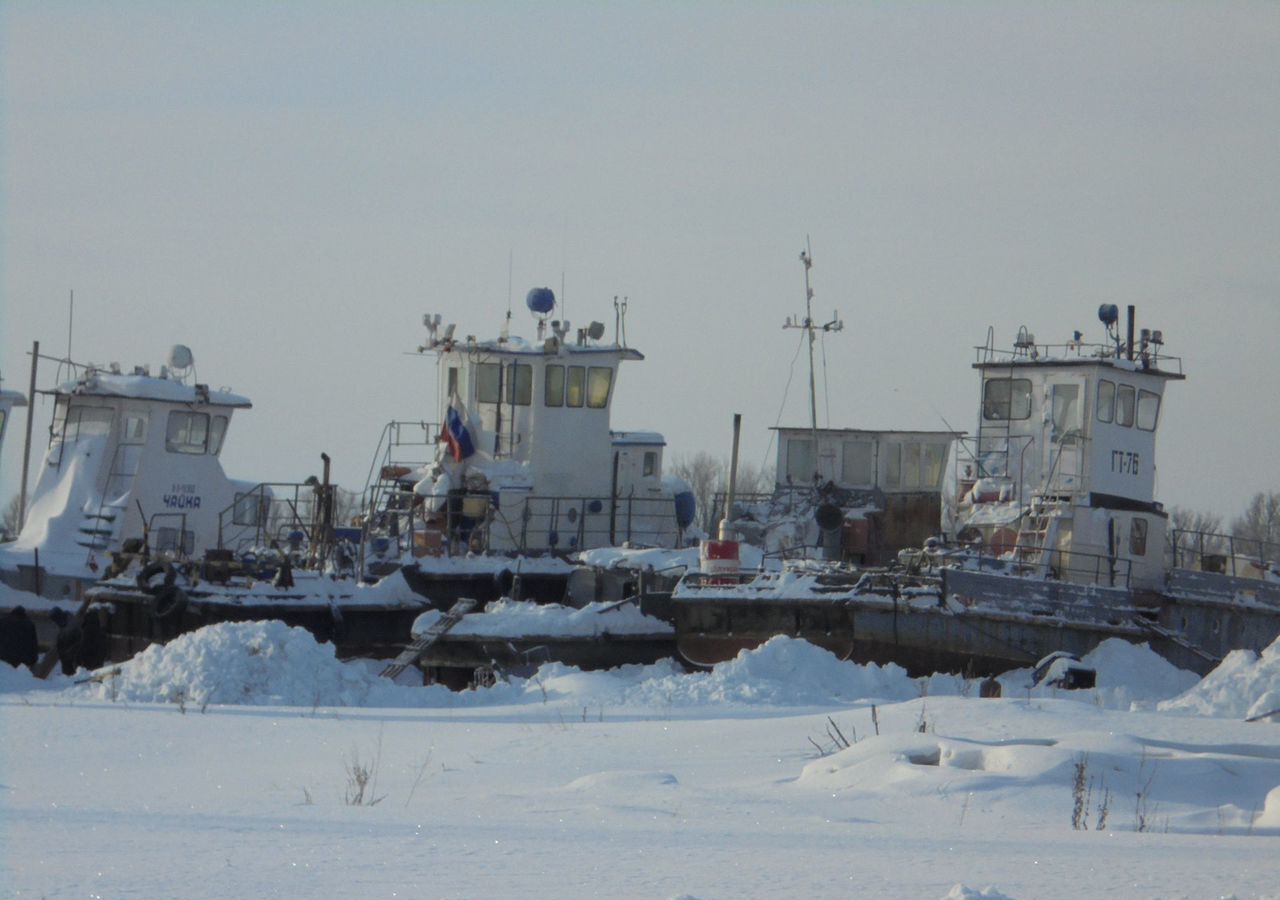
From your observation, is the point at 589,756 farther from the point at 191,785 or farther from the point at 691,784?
the point at 191,785

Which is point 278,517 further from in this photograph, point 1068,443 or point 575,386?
point 1068,443

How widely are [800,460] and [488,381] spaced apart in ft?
19.9

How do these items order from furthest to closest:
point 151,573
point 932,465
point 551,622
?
point 932,465, point 551,622, point 151,573

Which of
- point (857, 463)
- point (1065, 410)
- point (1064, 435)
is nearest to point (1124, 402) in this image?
point (1065, 410)

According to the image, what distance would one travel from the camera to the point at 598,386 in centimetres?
3011

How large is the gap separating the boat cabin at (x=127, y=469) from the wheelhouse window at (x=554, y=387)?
5.13m

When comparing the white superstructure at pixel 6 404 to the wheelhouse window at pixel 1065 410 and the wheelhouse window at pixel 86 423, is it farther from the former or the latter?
the wheelhouse window at pixel 1065 410

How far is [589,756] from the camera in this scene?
1323 centimetres

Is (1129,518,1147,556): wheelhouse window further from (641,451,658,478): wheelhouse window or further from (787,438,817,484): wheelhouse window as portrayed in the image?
(641,451,658,478): wheelhouse window

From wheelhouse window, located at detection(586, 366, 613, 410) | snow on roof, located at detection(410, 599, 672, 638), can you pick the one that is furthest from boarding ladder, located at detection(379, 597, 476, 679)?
wheelhouse window, located at detection(586, 366, 613, 410)

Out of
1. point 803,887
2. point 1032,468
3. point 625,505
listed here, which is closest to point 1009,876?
point 803,887

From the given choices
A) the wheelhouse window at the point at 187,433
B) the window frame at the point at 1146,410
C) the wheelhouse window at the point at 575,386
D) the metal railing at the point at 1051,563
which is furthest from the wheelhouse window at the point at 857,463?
the wheelhouse window at the point at 187,433

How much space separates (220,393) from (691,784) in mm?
19289

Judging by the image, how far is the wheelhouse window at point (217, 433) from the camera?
95.6 ft
